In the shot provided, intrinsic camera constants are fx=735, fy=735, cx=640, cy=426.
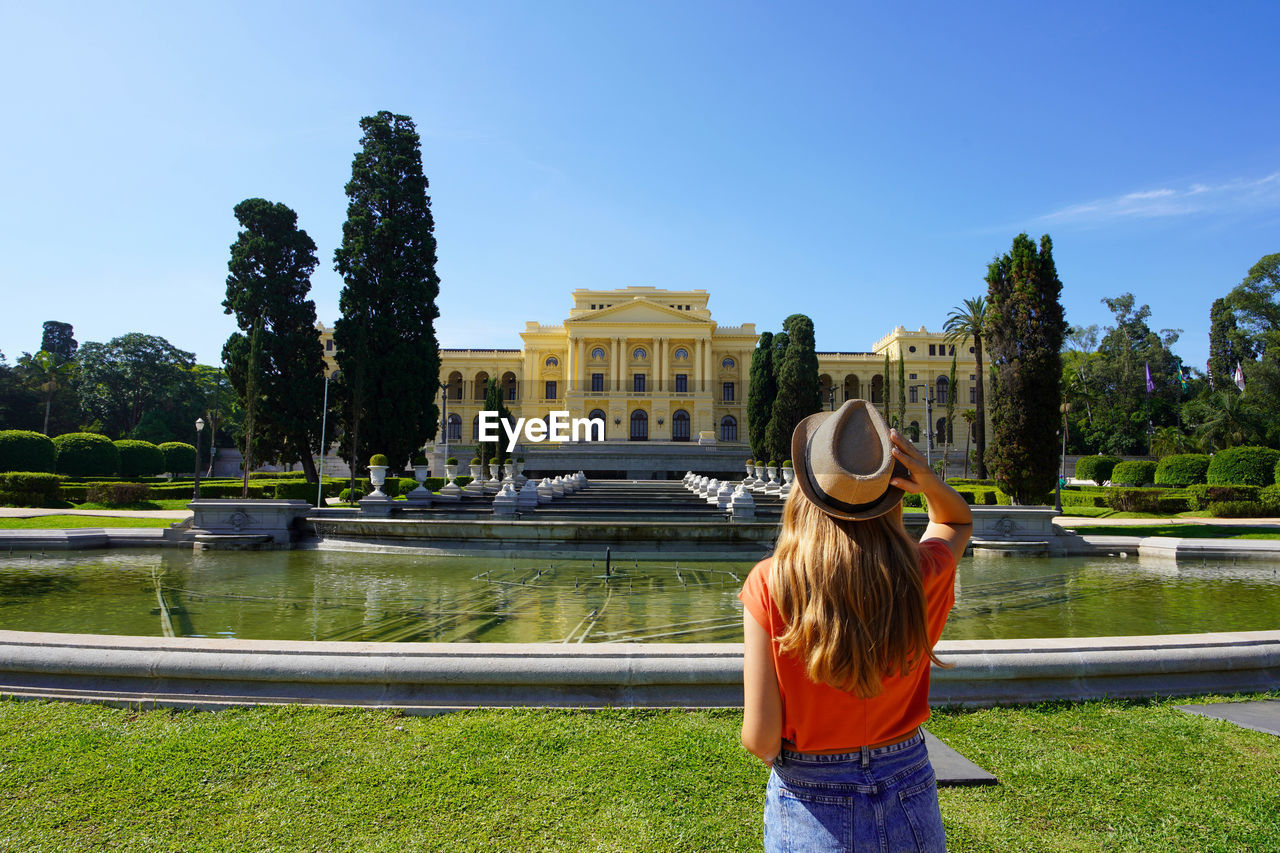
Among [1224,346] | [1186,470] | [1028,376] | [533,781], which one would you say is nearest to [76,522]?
[533,781]

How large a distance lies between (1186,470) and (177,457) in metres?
43.6

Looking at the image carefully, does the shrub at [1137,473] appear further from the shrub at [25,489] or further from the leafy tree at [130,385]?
the leafy tree at [130,385]

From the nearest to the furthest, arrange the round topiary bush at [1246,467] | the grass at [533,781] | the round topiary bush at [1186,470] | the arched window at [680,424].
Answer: the grass at [533,781] < the round topiary bush at [1246,467] < the round topiary bush at [1186,470] < the arched window at [680,424]

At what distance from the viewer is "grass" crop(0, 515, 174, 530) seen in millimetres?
14357

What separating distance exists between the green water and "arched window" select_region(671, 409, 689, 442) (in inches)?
1862

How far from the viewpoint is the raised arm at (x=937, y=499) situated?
157 centimetres

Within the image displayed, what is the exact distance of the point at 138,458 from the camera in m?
30.9

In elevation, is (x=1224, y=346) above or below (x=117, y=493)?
above

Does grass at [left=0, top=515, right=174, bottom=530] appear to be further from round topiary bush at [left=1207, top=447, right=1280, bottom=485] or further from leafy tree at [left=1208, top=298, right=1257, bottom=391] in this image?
leafy tree at [left=1208, top=298, right=1257, bottom=391]

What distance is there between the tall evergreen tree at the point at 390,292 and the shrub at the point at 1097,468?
29565 mm

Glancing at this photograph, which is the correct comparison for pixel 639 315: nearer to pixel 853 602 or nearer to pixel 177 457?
pixel 177 457

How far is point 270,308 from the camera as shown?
24484 mm

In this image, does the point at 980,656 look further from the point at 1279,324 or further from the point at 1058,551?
the point at 1279,324

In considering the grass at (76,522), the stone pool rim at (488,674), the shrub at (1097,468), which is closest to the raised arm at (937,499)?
the stone pool rim at (488,674)
